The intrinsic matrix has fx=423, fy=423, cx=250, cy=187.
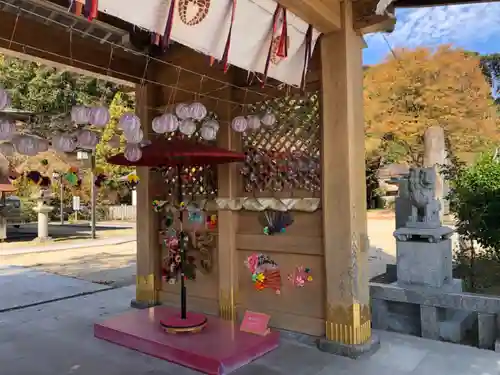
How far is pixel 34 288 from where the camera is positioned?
6762 mm

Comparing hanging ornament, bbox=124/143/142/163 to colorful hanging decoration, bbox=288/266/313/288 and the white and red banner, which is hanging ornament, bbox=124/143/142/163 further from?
colorful hanging decoration, bbox=288/266/313/288

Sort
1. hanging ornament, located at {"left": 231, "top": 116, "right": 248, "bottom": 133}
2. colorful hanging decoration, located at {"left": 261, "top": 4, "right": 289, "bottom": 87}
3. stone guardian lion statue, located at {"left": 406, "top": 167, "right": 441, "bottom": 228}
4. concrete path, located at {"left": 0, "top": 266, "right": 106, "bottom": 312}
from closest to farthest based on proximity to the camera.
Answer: colorful hanging decoration, located at {"left": 261, "top": 4, "right": 289, "bottom": 87}, hanging ornament, located at {"left": 231, "top": 116, "right": 248, "bottom": 133}, stone guardian lion statue, located at {"left": 406, "top": 167, "right": 441, "bottom": 228}, concrete path, located at {"left": 0, "top": 266, "right": 106, "bottom": 312}

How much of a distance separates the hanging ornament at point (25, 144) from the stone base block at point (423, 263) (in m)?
3.82

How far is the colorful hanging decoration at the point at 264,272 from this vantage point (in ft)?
13.8

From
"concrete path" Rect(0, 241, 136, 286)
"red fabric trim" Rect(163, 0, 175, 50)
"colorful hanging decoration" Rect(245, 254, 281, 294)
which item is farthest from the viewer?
"concrete path" Rect(0, 241, 136, 286)

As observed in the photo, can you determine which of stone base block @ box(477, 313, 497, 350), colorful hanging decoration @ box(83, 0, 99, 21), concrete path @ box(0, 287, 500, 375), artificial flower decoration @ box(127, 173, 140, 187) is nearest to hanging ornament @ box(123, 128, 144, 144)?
artificial flower decoration @ box(127, 173, 140, 187)

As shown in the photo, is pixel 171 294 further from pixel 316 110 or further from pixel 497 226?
pixel 497 226

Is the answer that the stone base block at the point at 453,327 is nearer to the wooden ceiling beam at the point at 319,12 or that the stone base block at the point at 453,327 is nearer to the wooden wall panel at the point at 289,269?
the wooden wall panel at the point at 289,269

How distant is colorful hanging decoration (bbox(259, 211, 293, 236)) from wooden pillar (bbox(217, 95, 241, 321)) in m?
0.41

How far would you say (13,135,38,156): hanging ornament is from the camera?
361 cm

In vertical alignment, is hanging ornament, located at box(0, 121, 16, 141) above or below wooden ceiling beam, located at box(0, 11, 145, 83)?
below

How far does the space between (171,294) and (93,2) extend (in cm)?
380

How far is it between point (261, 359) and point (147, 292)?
7.02 ft

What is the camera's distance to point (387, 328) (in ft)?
14.4
